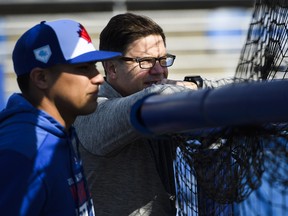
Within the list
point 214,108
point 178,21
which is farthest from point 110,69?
point 178,21

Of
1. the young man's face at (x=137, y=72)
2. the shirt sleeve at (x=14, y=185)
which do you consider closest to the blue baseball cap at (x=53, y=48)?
the shirt sleeve at (x=14, y=185)

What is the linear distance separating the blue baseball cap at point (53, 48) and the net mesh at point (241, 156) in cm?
35

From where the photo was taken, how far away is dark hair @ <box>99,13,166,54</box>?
7.48ft

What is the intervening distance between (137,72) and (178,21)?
389 centimetres

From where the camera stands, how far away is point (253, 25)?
2.06 m

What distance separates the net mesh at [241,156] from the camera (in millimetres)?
1801

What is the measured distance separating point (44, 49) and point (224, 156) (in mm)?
605

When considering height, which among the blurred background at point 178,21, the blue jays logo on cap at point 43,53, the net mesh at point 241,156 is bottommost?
the blurred background at point 178,21

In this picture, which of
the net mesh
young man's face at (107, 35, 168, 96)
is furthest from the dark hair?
the net mesh

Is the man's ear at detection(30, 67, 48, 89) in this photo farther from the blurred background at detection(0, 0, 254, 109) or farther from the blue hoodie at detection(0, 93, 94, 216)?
the blurred background at detection(0, 0, 254, 109)

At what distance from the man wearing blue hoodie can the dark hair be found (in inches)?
16.5

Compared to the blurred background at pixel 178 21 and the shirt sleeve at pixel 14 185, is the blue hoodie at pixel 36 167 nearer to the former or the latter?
the shirt sleeve at pixel 14 185

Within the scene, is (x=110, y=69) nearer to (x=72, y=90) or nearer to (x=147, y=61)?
(x=147, y=61)

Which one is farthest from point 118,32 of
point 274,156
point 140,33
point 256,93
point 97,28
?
point 97,28
